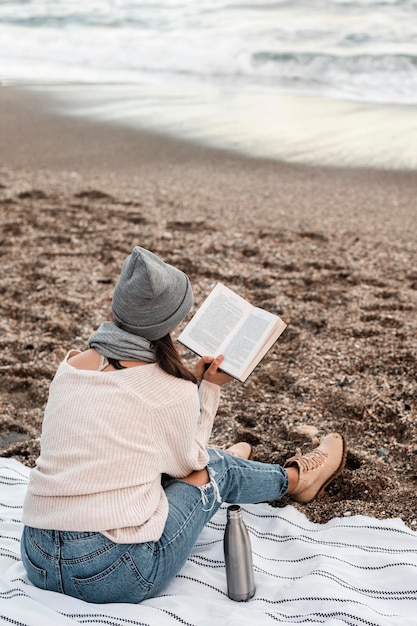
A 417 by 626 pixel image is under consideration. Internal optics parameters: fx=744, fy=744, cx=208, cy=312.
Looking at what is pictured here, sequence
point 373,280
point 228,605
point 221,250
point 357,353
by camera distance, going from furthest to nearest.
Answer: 1. point 221,250
2. point 373,280
3. point 357,353
4. point 228,605

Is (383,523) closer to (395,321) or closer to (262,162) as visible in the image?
(395,321)

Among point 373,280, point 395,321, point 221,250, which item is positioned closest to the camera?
point 395,321

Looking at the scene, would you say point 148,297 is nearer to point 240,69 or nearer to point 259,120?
point 259,120

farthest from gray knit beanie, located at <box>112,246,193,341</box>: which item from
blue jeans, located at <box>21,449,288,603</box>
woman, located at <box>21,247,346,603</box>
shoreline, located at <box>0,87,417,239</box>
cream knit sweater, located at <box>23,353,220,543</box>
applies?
shoreline, located at <box>0,87,417,239</box>

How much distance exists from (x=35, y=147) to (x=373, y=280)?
16.3 ft

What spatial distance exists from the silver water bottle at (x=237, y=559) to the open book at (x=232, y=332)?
55 cm

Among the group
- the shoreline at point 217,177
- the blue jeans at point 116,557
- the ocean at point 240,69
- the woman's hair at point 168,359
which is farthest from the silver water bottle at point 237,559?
the ocean at point 240,69

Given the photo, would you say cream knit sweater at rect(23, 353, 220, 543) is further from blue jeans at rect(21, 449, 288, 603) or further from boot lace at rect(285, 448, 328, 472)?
boot lace at rect(285, 448, 328, 472)

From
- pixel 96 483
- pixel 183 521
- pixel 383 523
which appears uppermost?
pixel 96 483

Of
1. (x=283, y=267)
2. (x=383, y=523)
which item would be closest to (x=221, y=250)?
(x=283, y=267)

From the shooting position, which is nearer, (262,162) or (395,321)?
(395,321)

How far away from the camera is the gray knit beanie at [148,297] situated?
2.24 meters

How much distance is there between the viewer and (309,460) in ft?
9.99

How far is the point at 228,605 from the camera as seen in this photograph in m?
2.30
